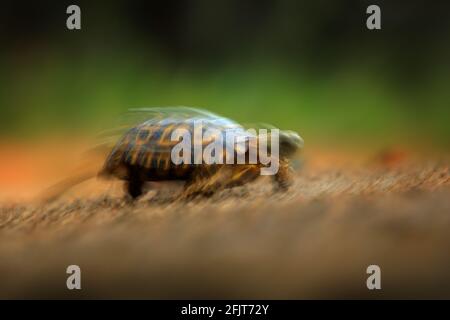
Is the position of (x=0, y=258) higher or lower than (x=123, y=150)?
lower

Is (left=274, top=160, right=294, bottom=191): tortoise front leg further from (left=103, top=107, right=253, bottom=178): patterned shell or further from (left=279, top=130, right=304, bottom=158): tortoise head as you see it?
(left=103, top=107, right=253, bottom=178): patterned shell

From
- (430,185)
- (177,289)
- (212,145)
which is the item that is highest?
(212,145)

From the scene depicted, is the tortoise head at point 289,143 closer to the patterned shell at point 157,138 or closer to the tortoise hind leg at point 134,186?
the patterned shell at point 157,138

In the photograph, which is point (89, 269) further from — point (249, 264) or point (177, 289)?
point (249, 264)

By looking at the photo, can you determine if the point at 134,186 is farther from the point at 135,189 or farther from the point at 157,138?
the point at 157,138

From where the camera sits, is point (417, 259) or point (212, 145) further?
point (212, 145)

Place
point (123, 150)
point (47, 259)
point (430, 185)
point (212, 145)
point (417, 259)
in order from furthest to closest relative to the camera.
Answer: point (123, 150)
point (212, 145)
point (430, 185)
point (47, 259)
point (417, 259)

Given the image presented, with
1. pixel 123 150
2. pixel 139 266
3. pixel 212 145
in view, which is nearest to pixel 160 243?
pixel 139 266

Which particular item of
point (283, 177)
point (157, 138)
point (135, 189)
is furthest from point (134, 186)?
point (283, 177)
